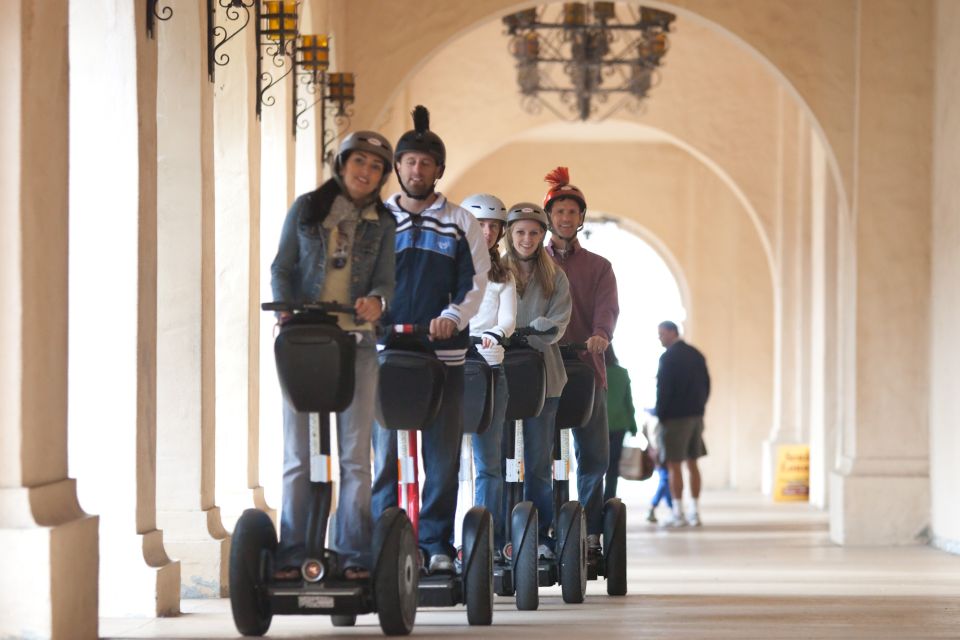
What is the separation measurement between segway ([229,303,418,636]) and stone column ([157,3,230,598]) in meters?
2.23

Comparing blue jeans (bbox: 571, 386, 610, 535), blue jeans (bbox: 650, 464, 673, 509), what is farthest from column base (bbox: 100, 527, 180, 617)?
blue jeans (bbox: 650, 464, 673, 509)

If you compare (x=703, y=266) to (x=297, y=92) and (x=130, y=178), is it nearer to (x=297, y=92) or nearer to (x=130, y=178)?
(x=297, y=92)

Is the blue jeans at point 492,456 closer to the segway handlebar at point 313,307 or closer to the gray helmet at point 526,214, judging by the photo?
the gray helmet at point 526,214

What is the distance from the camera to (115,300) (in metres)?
6.36

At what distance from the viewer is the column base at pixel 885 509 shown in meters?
11.3

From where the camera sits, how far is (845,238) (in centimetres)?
1165

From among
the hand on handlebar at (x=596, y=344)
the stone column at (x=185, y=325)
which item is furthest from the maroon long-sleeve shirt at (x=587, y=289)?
the stone column at (x=185, y=325)

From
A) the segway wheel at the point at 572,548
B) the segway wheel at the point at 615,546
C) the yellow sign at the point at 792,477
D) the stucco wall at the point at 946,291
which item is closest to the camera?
the segway wheel at the point at 572,548

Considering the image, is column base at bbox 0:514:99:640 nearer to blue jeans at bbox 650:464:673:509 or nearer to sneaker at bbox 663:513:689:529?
sneaker at bbox 663:513:689:529

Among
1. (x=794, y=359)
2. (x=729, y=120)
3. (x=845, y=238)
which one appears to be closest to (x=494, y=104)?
(x=729, y=120)

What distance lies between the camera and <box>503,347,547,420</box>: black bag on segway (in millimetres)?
6605

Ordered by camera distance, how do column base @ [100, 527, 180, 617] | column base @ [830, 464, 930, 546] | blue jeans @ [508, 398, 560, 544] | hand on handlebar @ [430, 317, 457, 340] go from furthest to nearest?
column base @ [830, 464, 930, 546] → blue jeans @ [508, 398, 560, 544] → column base @ [100, 527, 180, 617] → hand on handlebar @ [430, 317, 457, 340]

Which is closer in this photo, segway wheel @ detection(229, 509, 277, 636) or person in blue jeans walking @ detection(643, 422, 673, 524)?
segway wheel @ detection(229, 509, 277, 636)

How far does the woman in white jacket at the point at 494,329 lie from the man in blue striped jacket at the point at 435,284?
0.69m
